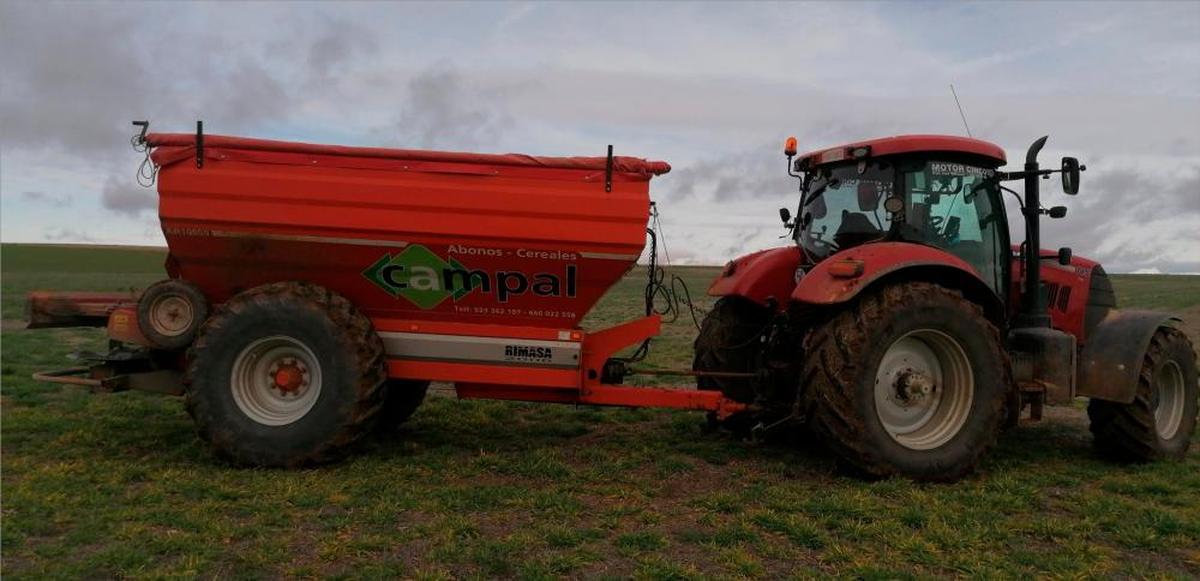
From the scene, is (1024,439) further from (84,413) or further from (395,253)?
(84,413)

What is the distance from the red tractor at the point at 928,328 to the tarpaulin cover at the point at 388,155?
1.52 metres

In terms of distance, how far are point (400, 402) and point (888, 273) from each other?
403 centimetres

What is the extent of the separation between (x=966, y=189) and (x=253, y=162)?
5.16 meters

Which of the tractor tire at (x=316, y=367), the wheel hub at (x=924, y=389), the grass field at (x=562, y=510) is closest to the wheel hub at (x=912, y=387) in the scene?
the wheel hub at (x=924, y=389)

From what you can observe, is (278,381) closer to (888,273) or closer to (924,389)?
(888,273)

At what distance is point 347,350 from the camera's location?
17.5ft

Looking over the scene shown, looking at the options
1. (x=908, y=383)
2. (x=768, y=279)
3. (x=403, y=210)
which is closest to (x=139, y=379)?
(x=403, y=210)

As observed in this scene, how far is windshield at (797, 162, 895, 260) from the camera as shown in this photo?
5.83 metres

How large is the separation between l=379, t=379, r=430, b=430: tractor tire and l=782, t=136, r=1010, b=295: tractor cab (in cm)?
354

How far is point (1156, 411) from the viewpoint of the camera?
6195 millimetres

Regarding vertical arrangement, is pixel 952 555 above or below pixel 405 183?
below

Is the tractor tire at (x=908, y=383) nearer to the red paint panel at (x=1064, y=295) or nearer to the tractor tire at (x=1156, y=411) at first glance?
the red paint panel at (x=1064, y=295)

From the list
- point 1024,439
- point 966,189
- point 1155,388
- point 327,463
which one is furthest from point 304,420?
point 1155,388

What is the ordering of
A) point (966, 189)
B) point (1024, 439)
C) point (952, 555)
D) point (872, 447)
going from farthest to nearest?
1. point (1024, 439)
2. point (966, 189)
3. point (872, 447)
4. point (952, 555)
